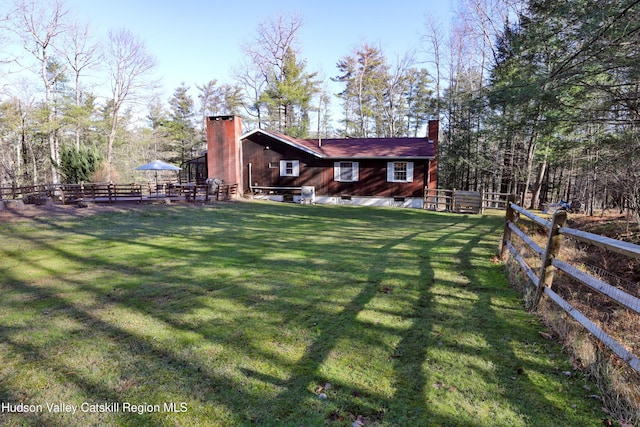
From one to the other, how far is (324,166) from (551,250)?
17414mm

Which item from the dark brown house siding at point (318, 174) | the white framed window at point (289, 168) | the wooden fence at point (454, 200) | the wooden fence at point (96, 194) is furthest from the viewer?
the white framed window at point (289, 168)

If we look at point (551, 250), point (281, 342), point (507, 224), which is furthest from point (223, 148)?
point (551, 250)

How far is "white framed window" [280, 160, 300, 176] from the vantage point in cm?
2112

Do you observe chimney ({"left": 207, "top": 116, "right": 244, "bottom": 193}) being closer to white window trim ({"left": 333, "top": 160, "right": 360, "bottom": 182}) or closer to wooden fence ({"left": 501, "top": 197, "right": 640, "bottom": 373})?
white window trim ({"left": 333, "top": 160, "right": 360, "bottom": 182})

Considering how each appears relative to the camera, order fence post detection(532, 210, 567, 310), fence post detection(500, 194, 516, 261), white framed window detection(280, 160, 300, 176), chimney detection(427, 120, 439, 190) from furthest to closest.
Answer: white framed window detection(280, 160, 300, 176)
chimney detection(427, 120, 439, 190)
fence post detection(500, 194, 516, 261)
fence post detection(532, 210, 567, 310)


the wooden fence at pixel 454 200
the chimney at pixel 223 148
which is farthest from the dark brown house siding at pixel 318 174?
the chimney at pixel 223 148

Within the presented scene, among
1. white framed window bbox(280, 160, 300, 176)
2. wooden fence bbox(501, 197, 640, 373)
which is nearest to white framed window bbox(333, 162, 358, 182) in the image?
white framed window bbox(280, 160, 300, 176)

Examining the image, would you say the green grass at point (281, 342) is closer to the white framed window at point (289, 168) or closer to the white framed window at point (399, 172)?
the white framed window at point (399, 172)

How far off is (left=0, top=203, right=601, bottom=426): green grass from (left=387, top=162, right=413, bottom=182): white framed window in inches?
529

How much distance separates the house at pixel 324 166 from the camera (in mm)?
19859

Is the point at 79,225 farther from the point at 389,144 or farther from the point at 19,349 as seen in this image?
the point at 389,144

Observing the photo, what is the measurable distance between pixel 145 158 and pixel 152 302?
128 feet

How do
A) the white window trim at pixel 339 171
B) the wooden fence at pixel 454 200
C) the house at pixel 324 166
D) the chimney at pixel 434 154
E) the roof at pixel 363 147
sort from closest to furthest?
1. the wooden fence at pixel 454 200
2. the chimney at pixel 434 154
3. the roof at pixel 363 147
4. the house at pixel 324 166
5. the white window trim at pixel 339 171

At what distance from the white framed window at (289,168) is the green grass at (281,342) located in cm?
1466
